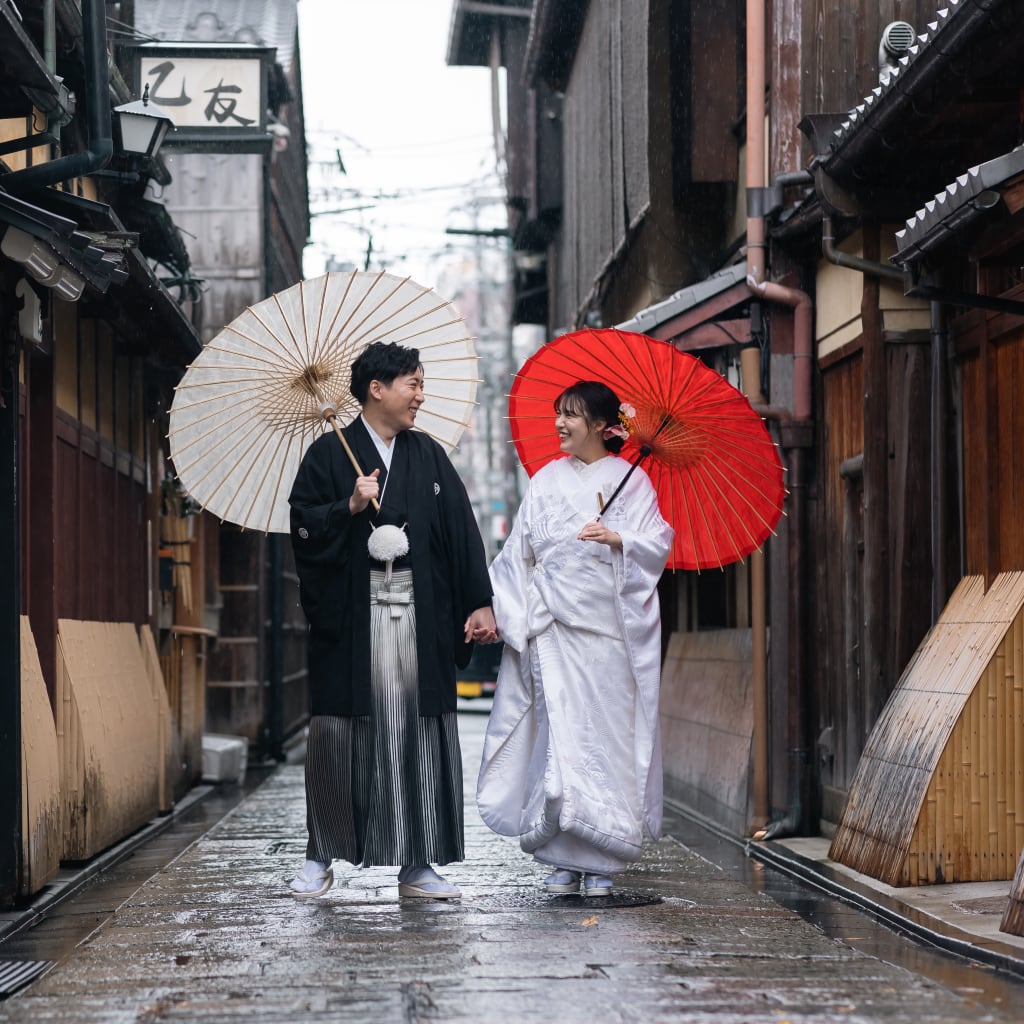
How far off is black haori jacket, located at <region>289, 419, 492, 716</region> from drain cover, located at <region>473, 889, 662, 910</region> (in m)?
0.90

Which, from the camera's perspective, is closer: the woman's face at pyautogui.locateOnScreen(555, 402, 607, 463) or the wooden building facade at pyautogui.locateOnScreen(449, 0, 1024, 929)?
the woman's face at pyautogui.locateOnScreen(555, 402, 607, 463)

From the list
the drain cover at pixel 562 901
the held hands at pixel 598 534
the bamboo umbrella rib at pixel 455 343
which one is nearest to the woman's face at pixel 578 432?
the held hands at pixel 598 534

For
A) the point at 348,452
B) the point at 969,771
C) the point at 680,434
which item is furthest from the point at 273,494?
the point at 969,771

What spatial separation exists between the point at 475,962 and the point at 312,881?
81.8 inches

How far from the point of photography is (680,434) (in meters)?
8.67

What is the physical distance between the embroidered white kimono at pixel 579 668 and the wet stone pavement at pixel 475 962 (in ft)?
1.24

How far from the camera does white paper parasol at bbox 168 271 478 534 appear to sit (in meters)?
8.38

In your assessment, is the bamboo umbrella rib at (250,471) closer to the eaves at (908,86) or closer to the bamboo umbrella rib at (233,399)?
the bamboo umbrella rib at (233,399)

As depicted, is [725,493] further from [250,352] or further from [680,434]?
[250,352]

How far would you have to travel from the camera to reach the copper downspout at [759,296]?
37.9ft

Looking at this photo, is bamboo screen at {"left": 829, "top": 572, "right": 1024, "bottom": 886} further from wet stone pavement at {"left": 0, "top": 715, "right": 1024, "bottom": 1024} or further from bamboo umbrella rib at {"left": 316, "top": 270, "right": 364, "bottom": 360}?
bamboo umbrella rib at {"left": 316, "top": 270, "right": 364, "bottom": 360}

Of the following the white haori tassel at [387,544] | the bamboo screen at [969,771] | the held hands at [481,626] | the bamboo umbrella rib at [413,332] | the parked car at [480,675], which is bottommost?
the parked car at [480,675]

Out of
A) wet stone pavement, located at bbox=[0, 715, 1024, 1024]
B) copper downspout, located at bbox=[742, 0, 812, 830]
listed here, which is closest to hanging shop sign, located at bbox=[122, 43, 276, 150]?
copper downspout, located at bbox=[742, 0, 812, 830]

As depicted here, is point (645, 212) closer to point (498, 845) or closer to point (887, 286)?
point (887, 286)
